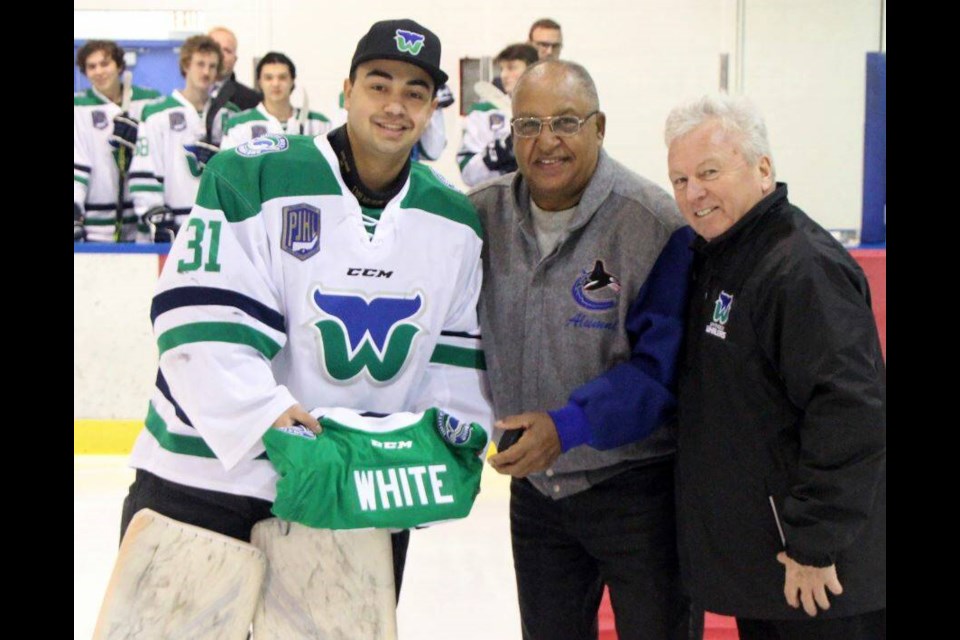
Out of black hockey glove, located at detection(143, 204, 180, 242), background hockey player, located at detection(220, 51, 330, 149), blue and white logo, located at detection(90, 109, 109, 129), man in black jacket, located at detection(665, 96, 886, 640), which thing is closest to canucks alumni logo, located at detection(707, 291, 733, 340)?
man in black jacket, located at detection(665, 96, 886, 640)

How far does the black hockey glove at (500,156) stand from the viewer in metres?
6.33

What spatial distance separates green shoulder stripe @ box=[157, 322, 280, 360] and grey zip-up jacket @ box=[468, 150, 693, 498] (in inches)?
20.1

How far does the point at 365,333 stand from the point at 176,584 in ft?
1.69

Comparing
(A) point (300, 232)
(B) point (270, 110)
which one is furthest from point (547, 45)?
(A) point (300, 232)

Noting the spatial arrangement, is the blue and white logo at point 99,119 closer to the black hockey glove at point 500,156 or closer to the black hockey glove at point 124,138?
the black hockey glove at point 124,138

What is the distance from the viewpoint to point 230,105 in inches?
281

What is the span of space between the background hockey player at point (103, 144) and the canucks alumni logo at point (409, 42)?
210 inches

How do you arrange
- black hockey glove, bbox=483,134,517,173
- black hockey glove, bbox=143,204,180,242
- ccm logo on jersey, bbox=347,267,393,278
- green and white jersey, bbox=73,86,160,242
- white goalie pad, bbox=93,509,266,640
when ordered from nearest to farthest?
white goalie pad, bbox=93,509,266,640
ccm logo on jersey, bbox=347,267,393,278
black hockey glove, bbox=143,204,180,242
black hockey glove, bbox=483,134,517,173
green and white jersey, bbox=73,86,160,242

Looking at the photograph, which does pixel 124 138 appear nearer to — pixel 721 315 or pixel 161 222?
pixel 161 222

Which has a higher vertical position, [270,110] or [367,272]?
[270,110]

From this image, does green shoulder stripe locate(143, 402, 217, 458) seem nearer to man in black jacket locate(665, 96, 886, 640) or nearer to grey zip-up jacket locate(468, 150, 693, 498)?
grey zip-up jacket locate(468, 150, 693, 498)

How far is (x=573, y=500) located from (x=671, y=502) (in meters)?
0.19

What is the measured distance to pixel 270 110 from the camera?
712cm

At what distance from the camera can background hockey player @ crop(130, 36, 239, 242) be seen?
22.9ft
